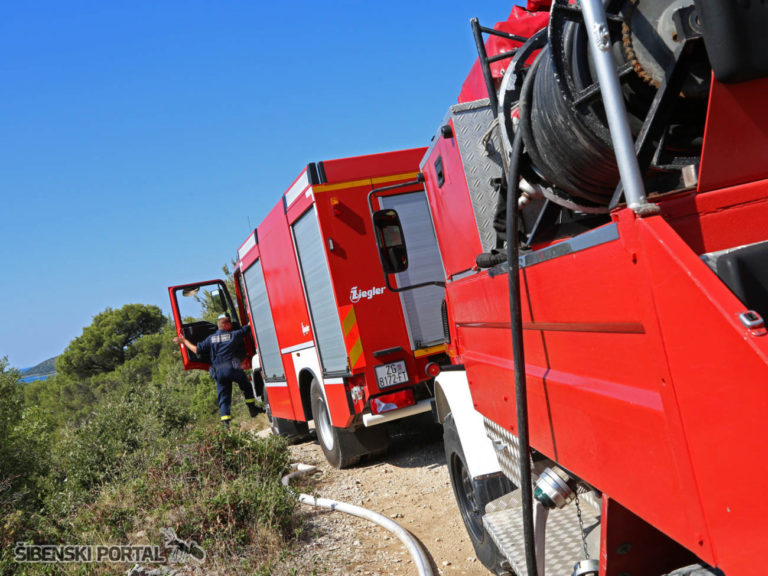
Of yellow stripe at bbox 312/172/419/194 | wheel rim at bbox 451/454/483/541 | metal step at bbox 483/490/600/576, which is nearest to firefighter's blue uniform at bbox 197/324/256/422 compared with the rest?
yellow stripe at bbox 312/172/419/194

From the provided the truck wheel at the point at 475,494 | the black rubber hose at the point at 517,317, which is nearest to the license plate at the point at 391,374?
the truck wheel at the point at 475,494

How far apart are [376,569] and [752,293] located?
145 inches

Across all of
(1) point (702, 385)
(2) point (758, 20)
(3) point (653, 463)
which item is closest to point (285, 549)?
(3) point (653, 463)

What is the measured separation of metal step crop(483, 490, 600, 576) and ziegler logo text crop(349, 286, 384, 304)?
3.56 metres

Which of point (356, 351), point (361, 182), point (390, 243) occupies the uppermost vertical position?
point (361, 182)

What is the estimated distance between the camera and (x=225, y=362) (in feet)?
36.9

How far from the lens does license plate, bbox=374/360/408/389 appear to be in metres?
6.83

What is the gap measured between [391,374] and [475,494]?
120 inches

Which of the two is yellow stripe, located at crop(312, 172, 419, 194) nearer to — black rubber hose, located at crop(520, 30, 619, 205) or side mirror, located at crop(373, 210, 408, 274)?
side mirror, located at crop(373, 210, 408, 274)

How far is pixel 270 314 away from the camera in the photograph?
9617 millimetres

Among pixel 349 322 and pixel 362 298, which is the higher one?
pixel 362 298

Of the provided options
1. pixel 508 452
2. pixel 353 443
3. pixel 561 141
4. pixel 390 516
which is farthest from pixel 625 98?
pixel 353 443

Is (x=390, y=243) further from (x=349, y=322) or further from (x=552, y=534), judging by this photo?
(x=552, y=534)

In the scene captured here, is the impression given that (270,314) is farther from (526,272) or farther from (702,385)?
(702,385)
